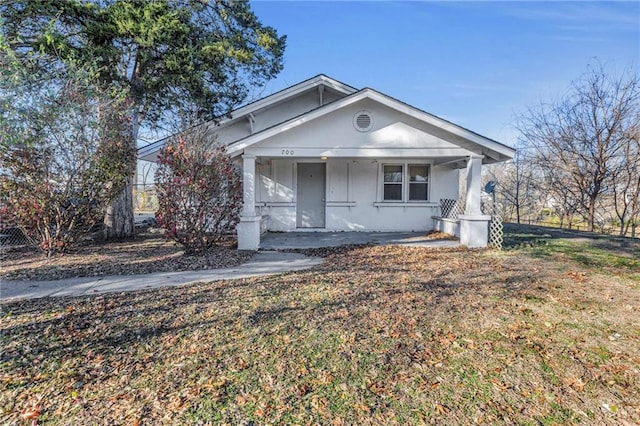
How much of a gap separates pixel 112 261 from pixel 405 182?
9735 millimetres

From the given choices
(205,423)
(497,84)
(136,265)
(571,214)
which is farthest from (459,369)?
(497,84)

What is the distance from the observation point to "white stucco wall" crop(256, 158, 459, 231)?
1255 centimetres

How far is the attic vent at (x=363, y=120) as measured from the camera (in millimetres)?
9586

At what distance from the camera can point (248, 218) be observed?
29.2ft

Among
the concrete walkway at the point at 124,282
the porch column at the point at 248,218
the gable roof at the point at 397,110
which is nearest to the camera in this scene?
the concrete walkway at the point at 124,282

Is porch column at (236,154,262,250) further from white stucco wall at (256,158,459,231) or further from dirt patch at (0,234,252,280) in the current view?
white stucco wall at (256,158,459,231)

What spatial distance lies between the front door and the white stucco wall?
294mm

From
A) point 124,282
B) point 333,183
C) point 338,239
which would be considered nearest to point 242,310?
point 124,282

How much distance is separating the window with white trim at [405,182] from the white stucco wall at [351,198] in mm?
205

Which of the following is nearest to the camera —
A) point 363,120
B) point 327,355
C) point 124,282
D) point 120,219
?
point 327,355

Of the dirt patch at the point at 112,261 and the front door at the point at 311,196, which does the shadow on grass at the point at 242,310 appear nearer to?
the dirt patch at the point at 112,261

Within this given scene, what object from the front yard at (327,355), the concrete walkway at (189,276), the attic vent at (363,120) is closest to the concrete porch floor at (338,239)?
the concrete walkway at (189,276)

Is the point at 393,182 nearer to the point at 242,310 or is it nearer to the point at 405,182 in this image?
the point at 405,182

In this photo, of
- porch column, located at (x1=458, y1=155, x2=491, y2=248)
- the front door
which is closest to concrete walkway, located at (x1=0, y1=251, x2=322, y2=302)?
porch column, located at (x1=458, y1=155, x2=491, y2=248)
